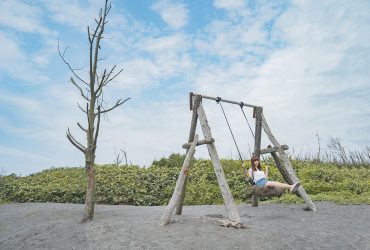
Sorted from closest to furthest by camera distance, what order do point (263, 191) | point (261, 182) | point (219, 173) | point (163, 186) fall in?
point (219, 173) → point (263, 191) → point (261, 182) → point (163, 186)

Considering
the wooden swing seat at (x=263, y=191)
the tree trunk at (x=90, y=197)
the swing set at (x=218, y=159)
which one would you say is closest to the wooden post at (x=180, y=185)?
the swing set at (x=218, y=159)

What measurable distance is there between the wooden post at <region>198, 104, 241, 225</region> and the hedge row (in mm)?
4530

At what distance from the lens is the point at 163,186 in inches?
651

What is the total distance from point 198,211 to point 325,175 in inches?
290

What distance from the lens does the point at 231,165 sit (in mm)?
18328

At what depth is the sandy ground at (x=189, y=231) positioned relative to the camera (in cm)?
811

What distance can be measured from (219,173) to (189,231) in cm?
165

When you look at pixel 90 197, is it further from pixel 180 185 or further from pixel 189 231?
pixel 189 231

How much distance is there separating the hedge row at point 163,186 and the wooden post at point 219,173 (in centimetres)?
453

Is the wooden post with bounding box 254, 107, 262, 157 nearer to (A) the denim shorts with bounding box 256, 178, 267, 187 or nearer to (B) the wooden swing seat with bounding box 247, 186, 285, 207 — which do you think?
(A) the denim shorts with bounding box 256, 178, 267, 187

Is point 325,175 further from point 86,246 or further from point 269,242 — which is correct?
point 86,246

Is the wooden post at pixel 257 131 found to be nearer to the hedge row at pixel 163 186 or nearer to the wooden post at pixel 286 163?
the wooden post at pixel 286 163

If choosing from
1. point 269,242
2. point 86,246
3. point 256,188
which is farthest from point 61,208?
point 269,242

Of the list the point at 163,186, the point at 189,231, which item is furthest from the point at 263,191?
the point at 163,186
